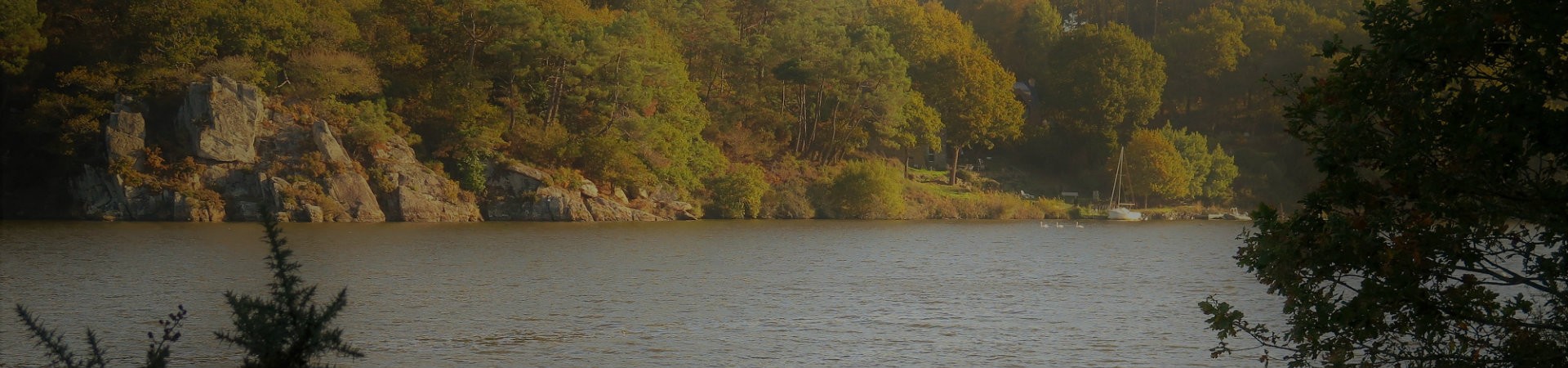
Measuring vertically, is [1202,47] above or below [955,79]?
above

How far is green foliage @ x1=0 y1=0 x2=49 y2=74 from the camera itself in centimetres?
5412

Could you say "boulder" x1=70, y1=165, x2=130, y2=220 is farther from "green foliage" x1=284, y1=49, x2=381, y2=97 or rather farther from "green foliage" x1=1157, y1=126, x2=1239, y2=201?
"green foliage" x1=1157, y1=126, x2=1239, y2=201

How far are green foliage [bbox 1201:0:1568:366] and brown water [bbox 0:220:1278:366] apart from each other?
767 centimetres

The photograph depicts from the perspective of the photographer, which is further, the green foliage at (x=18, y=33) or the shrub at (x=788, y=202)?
the shrub at (x=788, y=202)

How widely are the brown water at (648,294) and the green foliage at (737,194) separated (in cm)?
1610

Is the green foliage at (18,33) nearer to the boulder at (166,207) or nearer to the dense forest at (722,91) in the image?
the dense forest at (722,91)

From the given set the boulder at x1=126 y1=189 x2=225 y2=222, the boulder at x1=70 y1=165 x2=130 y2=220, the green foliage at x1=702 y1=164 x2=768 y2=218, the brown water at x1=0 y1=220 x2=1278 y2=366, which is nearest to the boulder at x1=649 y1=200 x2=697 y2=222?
the green foliage at x1=702 y1=164 x2=768 y2=218

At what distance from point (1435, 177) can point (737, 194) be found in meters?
58.6

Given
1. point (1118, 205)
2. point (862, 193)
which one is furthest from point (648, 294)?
point (1118, 205)

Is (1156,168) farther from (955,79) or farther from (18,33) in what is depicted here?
(18,33)

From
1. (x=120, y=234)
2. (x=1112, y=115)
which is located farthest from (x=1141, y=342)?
(x=1112, y=115)

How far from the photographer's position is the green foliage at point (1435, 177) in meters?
9.71

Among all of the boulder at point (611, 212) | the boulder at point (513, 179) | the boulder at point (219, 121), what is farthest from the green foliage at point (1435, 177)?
the boulder at point (611, 212)

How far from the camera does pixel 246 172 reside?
54.8 metres
